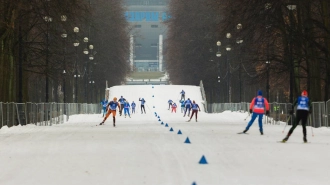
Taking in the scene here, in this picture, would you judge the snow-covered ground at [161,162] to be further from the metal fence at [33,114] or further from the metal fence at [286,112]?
the metal fence at [286,112]

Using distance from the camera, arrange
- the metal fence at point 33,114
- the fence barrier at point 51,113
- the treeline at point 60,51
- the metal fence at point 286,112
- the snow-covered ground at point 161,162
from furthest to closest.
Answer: the treeline at point 60,51
the metal fence at point 33,114
the fence barrier at point 51,113
the metal fence at point 286,112
the snow-covered ground at point 161,162

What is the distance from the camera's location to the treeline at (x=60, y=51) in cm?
3972

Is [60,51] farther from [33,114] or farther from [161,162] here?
[161,162]

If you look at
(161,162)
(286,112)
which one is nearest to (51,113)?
(286,112)

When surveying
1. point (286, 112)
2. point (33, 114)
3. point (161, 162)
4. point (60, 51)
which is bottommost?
point (161, 162)

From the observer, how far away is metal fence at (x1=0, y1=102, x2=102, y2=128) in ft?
125

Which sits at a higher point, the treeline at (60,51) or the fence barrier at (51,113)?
the treeline at (60,51)

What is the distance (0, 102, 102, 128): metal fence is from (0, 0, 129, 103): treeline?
3.87 feet

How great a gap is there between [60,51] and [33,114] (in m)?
14.0

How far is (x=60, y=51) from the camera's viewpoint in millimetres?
57469

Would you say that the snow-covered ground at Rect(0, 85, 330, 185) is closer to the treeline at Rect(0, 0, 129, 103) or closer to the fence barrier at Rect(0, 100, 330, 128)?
the fence barrier at Rect(0, 100, 330, 128)

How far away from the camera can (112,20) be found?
101 m

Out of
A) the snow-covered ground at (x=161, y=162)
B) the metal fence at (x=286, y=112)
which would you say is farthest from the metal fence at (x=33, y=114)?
the metal fence at (x=286, y=112)

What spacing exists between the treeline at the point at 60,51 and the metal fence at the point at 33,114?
3.87 ft
